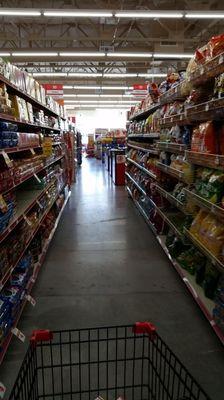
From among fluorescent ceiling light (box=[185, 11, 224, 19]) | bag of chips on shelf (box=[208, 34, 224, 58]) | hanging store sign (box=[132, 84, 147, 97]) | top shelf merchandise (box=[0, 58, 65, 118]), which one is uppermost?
fluorescent ceiling light (box=[185, 11, 224, 19])

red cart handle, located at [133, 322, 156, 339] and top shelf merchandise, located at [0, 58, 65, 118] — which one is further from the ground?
top shelf merchandise, located at [0, 58, 65, 118]

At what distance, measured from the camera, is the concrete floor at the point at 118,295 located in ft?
7.41

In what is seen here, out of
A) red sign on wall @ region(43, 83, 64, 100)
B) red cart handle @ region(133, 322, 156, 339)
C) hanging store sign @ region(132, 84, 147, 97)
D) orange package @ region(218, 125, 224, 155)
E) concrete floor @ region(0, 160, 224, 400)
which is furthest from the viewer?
hanging store sign @ region(132, 84, 147, 97)

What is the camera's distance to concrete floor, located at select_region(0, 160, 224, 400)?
2260 millimetres

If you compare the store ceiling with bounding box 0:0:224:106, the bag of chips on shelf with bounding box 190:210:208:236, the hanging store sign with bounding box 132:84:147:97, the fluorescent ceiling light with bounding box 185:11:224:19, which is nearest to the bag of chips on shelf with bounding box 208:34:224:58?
the bag of chips on shelf with bounding box 190:210:208:236

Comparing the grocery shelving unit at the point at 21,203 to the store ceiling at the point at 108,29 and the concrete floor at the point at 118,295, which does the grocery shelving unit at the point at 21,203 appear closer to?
the concrete floor at the point at 118,295

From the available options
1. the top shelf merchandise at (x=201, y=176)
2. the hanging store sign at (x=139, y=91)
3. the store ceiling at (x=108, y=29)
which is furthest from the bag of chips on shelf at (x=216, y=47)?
the hanging store sign at (x=139, y=91)

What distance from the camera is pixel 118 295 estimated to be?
10.2ft

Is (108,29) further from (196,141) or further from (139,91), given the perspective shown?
(196,141)

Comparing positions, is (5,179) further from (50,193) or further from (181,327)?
(50,193)

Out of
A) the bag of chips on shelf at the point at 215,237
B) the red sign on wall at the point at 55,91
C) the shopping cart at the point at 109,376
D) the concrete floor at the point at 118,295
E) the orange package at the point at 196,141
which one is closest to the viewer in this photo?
the shopping cart at the point at 109,376

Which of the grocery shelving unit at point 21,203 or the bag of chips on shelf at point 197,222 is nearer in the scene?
the grocery shelving unit at point 21,203

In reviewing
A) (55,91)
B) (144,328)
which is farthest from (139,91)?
(144,328)

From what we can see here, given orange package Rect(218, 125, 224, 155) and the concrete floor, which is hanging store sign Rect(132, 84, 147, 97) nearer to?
the concrete floor
